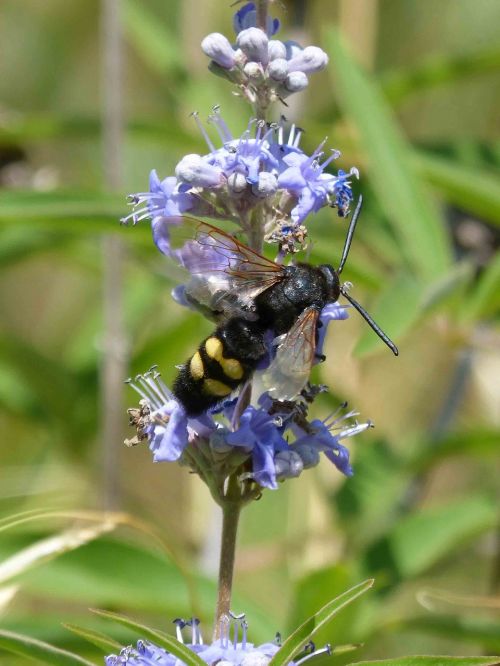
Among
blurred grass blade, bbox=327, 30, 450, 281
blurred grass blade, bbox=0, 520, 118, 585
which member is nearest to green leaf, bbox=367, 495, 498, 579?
blurred grass blade, bbox=327, 30, 450, 281

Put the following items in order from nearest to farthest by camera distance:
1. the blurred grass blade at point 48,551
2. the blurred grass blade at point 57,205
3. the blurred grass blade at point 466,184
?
1. the blurred grass blade at point 48,551
2. the blurred grass blade at point 57,205
3. the blurred grass blade at point 466,184

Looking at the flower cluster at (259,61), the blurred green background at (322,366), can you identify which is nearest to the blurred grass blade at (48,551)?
the blurred green background at (322,366)

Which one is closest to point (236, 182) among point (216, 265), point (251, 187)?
point (251, 187)

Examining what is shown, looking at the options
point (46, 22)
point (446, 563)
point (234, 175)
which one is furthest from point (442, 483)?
point (234, 175)

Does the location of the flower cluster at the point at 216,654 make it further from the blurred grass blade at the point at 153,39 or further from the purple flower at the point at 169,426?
the blurred grass blade at the point at 153,39

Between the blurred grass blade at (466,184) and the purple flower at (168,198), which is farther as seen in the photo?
the blurred grass blade at (466,184)

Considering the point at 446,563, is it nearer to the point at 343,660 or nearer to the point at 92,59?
the point at 343,660
